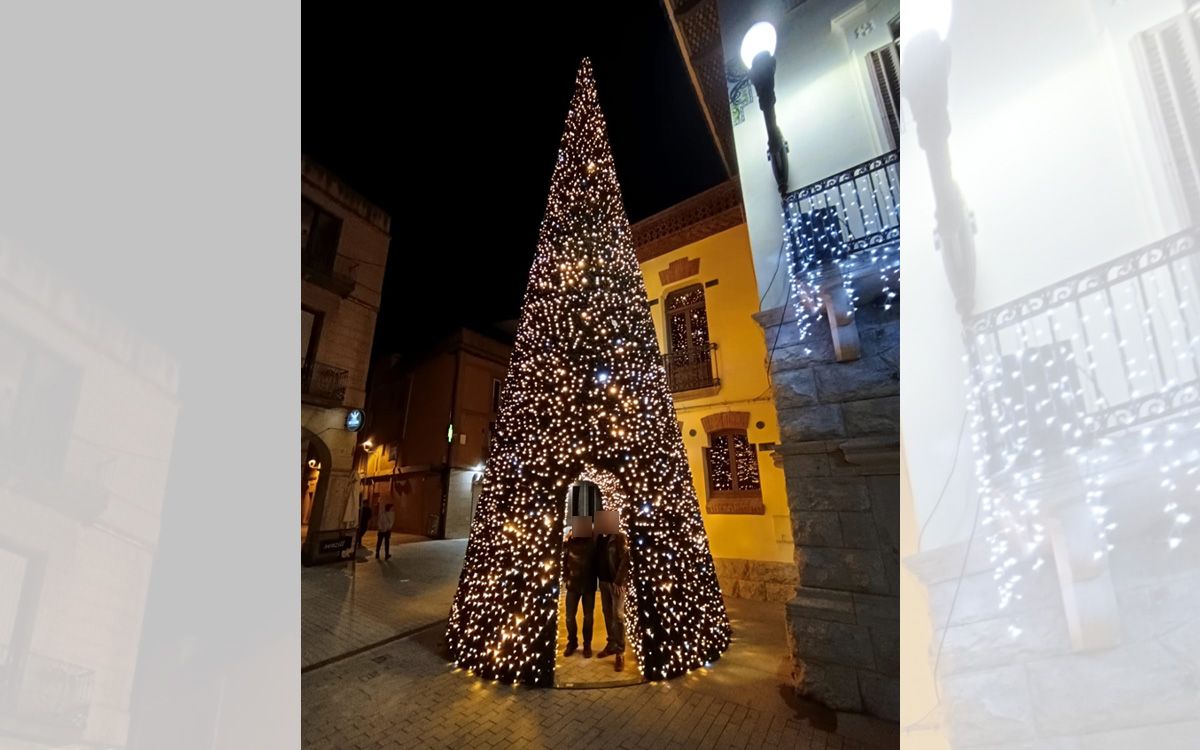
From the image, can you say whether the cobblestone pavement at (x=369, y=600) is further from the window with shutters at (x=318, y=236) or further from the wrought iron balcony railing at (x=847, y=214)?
the window with shutters at (x=318, y=236)

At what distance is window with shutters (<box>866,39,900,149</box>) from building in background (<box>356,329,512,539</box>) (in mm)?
11912

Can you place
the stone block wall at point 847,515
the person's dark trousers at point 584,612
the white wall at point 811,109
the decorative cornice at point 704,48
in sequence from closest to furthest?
the stone block wall at point 847,515, the white wall at point 811,109, the person's dark trousers at point 584,612, the decorative cornice at point 704,48

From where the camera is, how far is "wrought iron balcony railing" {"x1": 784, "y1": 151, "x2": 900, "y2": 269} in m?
3.37

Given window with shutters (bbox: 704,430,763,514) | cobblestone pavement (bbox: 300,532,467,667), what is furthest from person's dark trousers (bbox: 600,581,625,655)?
window with shutters (bbox: 704,430,763,514)

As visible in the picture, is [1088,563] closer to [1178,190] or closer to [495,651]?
[1178,190]

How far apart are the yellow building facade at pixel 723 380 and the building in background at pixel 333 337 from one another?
7802mm

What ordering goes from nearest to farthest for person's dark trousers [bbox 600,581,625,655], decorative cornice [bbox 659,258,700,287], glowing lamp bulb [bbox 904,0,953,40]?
glowing lamp bulb [bbox 904,0,953,40], person's dark trousers [bbox 600,581,625,655], decorative cornice [bbox 659,258,700,287]

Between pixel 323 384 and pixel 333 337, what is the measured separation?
1309 millimetres

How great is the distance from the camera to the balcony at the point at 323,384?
10.1 meters

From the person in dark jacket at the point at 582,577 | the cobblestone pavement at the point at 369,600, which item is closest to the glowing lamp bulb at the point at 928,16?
the person in dark jacket at the point at 582,577

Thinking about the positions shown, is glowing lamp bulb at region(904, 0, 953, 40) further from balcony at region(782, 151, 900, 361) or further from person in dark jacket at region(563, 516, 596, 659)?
person in dark jacket at region(563, 516, 596, 659)

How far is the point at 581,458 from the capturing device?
4.31 m

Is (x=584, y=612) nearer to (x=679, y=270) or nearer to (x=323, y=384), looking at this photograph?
(x=679, y=270)

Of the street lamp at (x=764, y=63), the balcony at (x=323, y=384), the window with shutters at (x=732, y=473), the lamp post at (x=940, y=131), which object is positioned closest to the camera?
the lamp post at (x=940, y=131)
